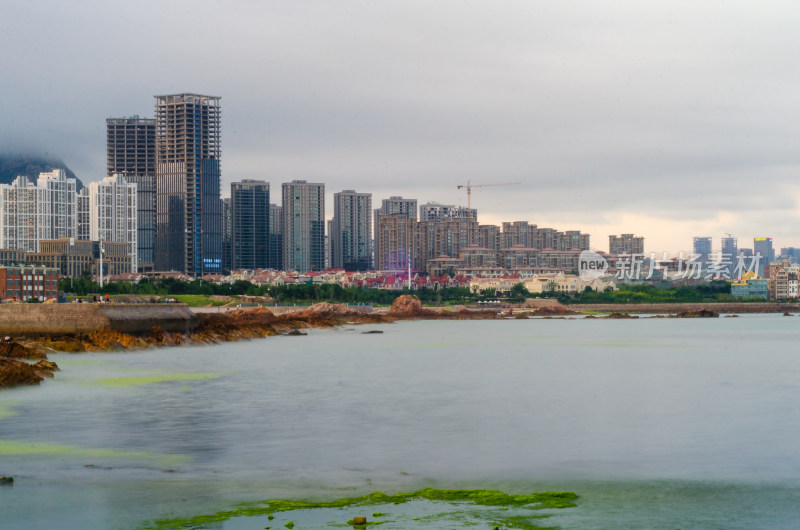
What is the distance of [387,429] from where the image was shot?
2375cm

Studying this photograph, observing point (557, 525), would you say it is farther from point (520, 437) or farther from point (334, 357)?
point (334, 357)

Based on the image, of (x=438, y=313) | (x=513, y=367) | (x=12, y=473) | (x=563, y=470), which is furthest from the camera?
(x=438, y=313)

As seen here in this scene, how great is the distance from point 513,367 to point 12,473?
32.8 metres

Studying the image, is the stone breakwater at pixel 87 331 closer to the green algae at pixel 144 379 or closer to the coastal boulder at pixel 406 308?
the green algae at pixel 144 379

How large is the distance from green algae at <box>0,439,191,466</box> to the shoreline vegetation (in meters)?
11.9

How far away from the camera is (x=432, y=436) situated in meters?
22.5

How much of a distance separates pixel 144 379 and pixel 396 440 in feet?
56.7

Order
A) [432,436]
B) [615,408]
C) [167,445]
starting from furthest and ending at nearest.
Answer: [615,408]
[432,436]
[167,445]

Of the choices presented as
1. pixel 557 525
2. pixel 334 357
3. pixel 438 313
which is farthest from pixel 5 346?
pixel 438 313

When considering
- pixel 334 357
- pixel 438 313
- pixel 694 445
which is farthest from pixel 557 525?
pixel 438 313

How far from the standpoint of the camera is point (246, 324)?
87000 millimetres

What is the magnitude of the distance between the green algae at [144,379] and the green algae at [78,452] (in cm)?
1287

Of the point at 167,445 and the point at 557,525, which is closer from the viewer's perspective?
the point at 557,525

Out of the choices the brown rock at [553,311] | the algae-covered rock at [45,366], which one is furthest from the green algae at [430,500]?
the brown rock at [553,311]
